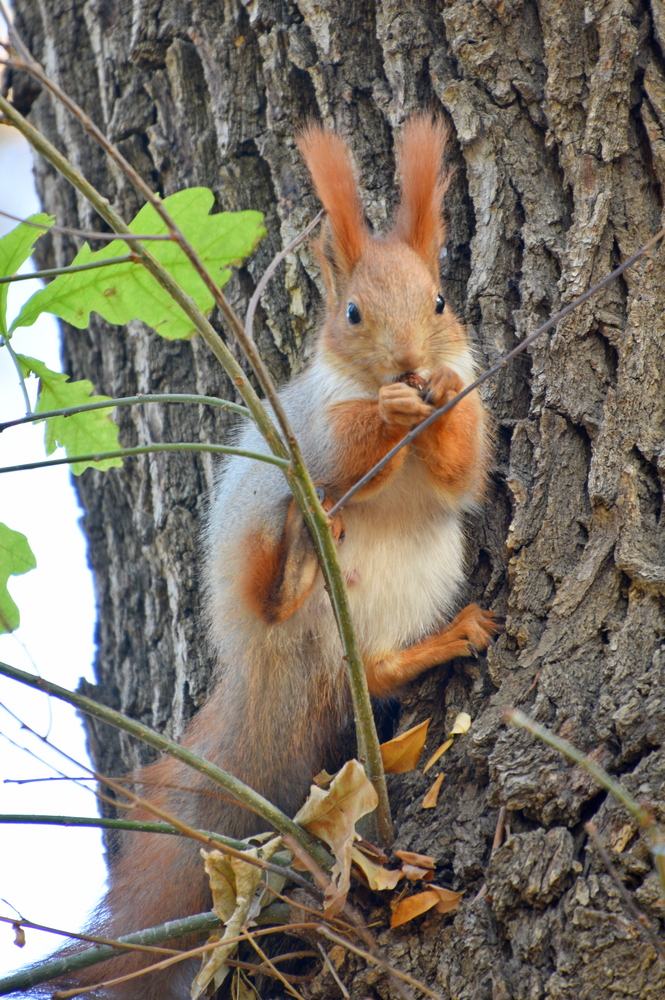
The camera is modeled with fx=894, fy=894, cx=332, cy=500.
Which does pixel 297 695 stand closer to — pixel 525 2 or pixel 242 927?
pixel 242 927

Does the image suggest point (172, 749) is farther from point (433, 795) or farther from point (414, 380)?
point (414, 380)

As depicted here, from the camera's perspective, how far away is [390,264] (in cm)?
215

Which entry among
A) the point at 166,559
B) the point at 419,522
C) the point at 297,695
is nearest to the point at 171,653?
the point at 166,559

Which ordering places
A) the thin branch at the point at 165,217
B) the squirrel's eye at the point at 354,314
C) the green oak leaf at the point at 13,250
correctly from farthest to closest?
the squirrel's eye at the point at 354,314 → the green oak leaf at the point at 13,250 → the thin branch at the point at 165,217

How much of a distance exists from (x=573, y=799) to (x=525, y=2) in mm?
1792

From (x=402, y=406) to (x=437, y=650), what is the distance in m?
0.52

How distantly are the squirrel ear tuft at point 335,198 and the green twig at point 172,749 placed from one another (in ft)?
4.31

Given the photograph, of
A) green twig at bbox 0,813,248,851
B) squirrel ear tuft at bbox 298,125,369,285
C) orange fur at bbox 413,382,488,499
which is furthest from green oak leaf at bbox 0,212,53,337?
orange fur at bbox 413,382,488,499

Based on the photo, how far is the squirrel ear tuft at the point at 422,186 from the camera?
79.3 inches

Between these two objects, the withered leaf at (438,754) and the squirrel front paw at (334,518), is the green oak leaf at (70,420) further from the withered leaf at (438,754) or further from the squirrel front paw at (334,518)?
the withered leaf at (438,754)

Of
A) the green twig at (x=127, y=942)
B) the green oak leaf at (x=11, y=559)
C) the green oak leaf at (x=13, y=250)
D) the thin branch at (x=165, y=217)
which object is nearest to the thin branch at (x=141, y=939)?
the green twig at (x=127, y=942)

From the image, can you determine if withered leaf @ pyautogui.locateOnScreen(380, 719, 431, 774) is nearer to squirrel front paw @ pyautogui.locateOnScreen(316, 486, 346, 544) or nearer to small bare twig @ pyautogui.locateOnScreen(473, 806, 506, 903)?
small bare twig @ pyautogui.locateOnScreen(473, 806, 506, 903)

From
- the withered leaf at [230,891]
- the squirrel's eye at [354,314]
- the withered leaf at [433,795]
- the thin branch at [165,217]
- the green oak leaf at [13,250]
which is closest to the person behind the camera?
the thin branch at [165,217]

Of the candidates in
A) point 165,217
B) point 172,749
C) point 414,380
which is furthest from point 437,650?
point 165,217
